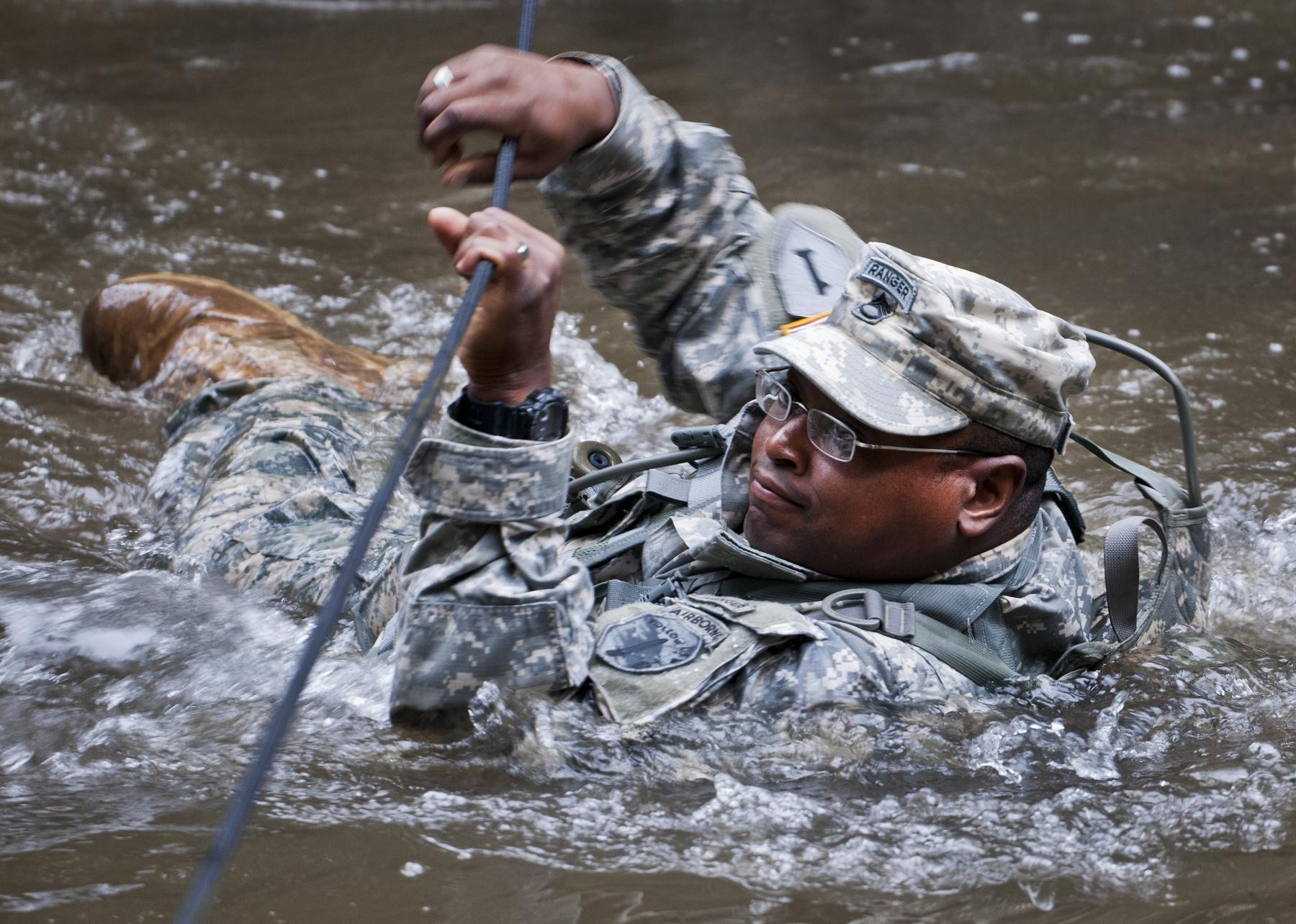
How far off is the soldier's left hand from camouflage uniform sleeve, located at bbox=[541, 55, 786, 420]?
0.91 m

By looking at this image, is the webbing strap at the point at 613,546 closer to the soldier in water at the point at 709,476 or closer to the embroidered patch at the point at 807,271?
the soldier in water at the point at 709,476

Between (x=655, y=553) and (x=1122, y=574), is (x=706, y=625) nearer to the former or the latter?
(x=655, y=553)

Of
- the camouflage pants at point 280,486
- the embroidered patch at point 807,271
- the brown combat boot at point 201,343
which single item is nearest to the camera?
the embroidered patch at point 807,271

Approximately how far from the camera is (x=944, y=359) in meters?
2.35

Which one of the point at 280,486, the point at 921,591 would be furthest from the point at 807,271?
the point at 280,486

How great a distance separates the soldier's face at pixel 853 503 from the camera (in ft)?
7.86

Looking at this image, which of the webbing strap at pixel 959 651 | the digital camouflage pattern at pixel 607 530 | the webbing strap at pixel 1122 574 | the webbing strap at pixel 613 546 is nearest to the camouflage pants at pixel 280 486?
the digital camouflage pattern at pixel 607 530

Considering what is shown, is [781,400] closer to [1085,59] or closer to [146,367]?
[146,367]

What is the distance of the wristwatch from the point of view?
2.03 m

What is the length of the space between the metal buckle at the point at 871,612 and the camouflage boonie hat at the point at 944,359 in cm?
29

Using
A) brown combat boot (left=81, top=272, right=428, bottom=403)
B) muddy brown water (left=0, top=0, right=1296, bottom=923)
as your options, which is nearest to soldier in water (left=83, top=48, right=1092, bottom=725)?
muddy brown water (left=0, top=0, right=1296, bottom=923)

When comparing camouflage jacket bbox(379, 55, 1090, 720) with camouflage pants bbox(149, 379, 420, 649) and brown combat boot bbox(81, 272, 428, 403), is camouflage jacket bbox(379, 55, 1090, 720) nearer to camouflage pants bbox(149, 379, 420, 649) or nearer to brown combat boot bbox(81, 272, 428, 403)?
camouflage pants bbox(149, 379, 420, 649)

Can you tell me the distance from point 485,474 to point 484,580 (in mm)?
171

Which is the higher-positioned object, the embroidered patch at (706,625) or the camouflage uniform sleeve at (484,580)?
the camouflage uniform sleeve at (484,580)
